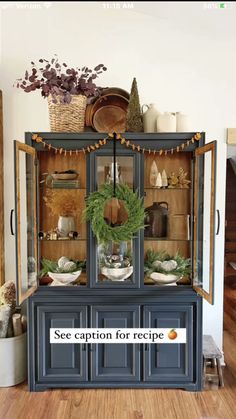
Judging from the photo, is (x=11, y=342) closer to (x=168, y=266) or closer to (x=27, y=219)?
(x=27, y=219)

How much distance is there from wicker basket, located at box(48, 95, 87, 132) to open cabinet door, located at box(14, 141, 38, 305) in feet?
0.91

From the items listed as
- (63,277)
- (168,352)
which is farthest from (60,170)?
(168,352)

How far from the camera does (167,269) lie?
2740 millimetres

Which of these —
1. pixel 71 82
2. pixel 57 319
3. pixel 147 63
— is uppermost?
pixel 147 63

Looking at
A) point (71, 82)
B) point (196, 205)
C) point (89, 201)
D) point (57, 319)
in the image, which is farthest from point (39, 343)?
point (71, 82)

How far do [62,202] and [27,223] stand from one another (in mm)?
330

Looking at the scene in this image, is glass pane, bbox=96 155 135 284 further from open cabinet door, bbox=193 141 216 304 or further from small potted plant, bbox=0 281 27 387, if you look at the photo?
small potted plant, bbox=0 281 27 387

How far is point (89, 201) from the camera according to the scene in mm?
2588

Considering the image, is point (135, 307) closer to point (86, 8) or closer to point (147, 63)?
point (147, 63)

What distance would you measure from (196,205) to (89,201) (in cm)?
83

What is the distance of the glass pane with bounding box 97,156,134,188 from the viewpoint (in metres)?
2.63

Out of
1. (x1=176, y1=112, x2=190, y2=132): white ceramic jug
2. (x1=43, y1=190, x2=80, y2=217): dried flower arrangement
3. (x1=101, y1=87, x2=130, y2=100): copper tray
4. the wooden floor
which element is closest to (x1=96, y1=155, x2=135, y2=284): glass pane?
(x1=43, y1=190, x2=80, y2=217): dried flower arrangement

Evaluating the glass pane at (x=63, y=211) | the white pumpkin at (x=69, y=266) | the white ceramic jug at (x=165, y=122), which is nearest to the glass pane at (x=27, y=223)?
the glass pane at (x=63, y=211)

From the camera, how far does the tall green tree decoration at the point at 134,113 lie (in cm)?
263
